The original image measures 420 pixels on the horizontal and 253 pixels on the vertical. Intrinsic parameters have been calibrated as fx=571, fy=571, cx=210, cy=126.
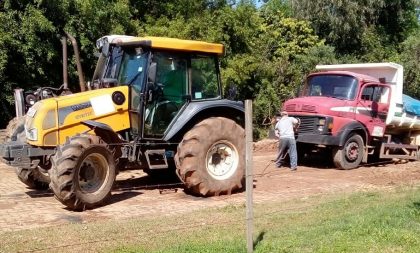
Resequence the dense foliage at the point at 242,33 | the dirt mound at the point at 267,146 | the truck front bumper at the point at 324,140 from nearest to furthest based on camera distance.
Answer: the truck front bumper at the point at 324,140 → the dense foliage at the point at 242,33 → the dirt mound at the point at 267,146

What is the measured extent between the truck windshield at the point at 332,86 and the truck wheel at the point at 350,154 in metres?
1.11

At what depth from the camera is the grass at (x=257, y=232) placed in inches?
253

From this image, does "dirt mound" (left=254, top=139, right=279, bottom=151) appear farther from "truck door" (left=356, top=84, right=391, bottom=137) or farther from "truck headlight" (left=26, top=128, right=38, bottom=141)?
"truck headlight" (left=26, top=128, right=38, bottom=141)

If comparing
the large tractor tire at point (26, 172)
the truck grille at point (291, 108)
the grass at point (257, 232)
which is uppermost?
the truck grille at point (291, 108)

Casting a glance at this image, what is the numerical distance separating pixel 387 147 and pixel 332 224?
8.68 metres

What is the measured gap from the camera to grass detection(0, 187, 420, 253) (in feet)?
21.1

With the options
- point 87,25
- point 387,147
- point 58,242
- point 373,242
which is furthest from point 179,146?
point 87,25

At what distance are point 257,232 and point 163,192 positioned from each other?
345 centimetres

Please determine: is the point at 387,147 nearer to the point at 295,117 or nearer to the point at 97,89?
the point at 295,117

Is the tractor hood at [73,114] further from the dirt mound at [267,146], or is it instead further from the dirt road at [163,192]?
the dirt mound at [267,146]

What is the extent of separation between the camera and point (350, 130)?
14.3 m

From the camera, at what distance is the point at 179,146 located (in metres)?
9.84

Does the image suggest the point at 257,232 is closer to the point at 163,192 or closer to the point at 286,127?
the point at 163,192

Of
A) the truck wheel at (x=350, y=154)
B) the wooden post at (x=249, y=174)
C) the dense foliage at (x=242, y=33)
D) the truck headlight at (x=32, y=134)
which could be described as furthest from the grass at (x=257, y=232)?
the dense foliage at (x=242, y=33)
